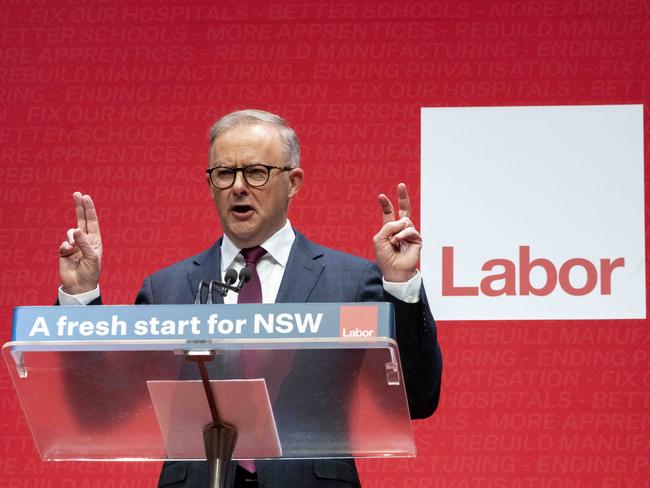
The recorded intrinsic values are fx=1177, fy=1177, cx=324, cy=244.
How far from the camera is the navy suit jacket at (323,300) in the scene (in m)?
2.04

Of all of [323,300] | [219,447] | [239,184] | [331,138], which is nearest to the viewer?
[219,447]

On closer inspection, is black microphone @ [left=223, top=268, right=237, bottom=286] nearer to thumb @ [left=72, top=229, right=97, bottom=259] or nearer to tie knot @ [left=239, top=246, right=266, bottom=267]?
thumb @ [left=72, top=229, right=97, bottom=259]

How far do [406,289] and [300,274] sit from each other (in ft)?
1.19

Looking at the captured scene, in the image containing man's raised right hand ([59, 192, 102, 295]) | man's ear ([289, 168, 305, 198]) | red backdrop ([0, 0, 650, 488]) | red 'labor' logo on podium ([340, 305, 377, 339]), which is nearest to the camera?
red 'labor' logo on podium ([340, 305, 377, 339])

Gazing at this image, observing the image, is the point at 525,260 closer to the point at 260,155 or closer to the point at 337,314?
the point at 260,155

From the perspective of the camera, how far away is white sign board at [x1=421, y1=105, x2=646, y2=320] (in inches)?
125

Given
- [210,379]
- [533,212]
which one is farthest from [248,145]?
[533,212]

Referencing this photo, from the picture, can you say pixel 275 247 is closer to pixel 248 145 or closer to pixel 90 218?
pixel 248 145

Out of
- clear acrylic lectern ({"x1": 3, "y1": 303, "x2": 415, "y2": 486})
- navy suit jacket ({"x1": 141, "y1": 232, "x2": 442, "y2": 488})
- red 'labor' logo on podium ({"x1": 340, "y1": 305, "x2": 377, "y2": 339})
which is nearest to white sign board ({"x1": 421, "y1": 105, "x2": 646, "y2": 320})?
navy suit jacket ({"x1": 141, "y1": 232, "x2": 442, "y2": 488})

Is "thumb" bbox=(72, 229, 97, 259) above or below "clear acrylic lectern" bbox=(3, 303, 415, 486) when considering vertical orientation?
above

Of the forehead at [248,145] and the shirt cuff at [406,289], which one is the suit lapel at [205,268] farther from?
the shirt cuff at [406,289]

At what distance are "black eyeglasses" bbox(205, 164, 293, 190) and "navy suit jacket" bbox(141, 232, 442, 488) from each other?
5.8 inches

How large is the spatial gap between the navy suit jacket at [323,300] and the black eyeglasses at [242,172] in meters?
0.15

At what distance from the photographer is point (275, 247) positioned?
2.38 meters
